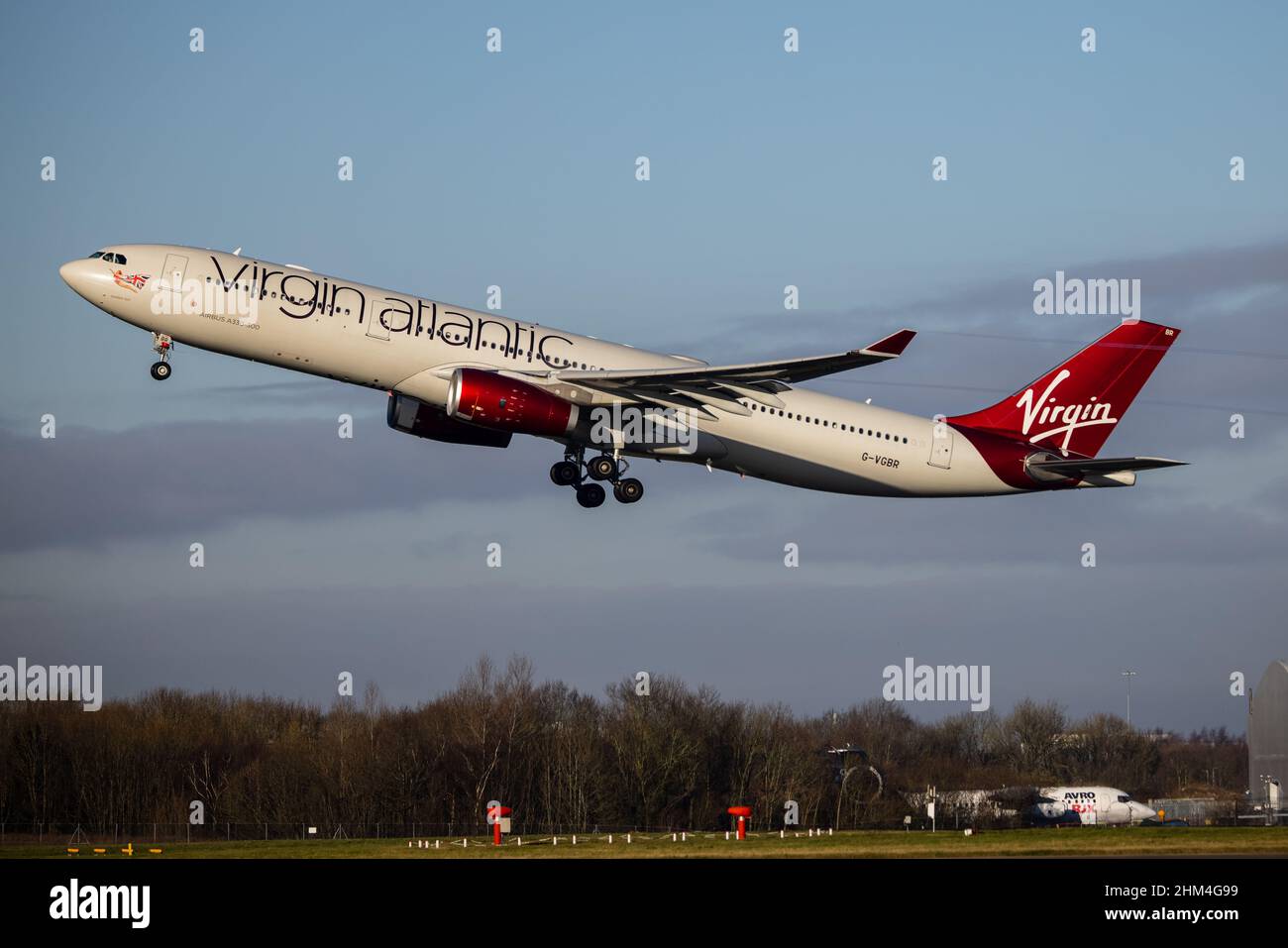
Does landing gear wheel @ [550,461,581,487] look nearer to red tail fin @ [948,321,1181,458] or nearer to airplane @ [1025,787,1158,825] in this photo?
red tail fin @ [948,321,1181,458]

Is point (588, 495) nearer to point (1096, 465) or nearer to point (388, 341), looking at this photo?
point (388, 341)

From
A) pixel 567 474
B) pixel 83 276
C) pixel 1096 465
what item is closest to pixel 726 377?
pixel 567 474

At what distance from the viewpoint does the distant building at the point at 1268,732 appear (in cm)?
7925

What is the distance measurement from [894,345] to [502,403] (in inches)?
424

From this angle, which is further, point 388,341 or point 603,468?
point 603,468

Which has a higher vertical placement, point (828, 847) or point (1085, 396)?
point (1085, 396)

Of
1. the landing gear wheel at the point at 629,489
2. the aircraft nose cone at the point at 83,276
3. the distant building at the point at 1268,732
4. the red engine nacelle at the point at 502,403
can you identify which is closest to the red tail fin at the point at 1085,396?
the landing gear wheel at the point at 629,489

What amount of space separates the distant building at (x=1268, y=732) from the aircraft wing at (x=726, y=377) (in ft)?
146

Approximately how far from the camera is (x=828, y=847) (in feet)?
140

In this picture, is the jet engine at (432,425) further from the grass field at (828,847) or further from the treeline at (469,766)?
the treeline at (469,766)

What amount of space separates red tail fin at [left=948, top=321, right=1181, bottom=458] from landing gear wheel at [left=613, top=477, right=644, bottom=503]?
11.0 m
